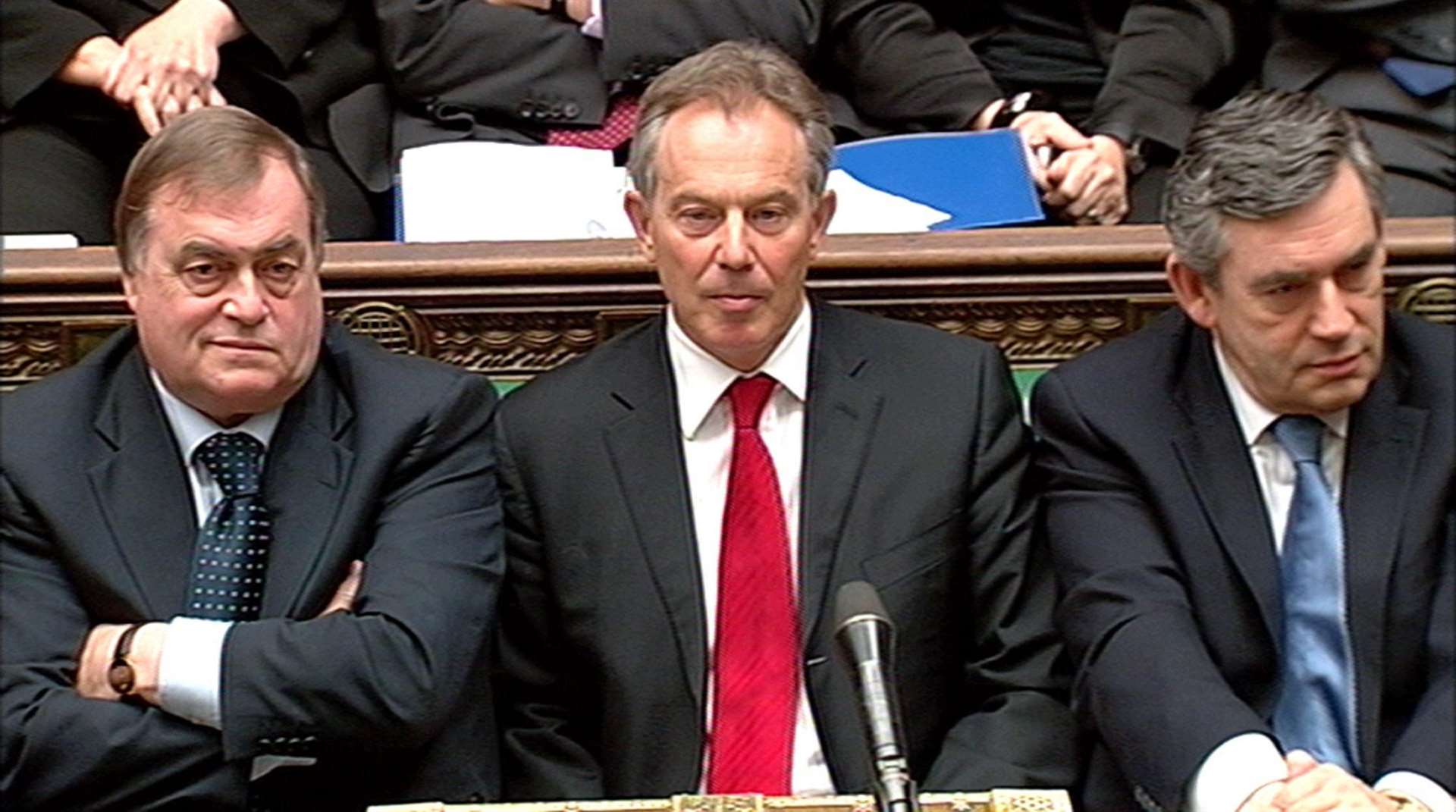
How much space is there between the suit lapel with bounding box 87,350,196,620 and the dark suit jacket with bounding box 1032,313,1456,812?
827mm

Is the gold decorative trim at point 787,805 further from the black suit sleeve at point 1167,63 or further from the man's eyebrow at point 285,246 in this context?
the black suit sleeve at point 1167,63

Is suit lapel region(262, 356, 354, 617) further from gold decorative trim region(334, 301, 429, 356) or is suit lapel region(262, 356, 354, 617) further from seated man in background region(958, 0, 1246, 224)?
seated man in background region(958, 0, 1246, 224)

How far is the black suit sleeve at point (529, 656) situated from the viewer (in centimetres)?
238

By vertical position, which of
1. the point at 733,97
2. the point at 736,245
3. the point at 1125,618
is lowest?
the point at 1125,618

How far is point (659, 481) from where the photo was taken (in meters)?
2.39

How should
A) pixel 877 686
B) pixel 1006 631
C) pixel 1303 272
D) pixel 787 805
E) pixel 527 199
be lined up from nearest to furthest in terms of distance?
pixel 877 686 < pixel 787 805 < pixel 1303 272 < pixel 1006 631 < pixel 527 199

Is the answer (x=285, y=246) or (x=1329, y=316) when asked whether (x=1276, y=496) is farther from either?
(x=285, y=246)

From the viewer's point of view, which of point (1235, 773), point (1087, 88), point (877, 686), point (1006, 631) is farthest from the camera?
point (1087, 88)

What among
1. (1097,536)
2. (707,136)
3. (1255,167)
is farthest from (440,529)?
(1255,167)

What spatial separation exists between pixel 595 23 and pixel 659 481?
0.82 meters

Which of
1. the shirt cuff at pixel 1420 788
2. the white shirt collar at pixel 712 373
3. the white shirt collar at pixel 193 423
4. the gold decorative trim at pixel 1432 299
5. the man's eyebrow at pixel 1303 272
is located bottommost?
the shirt cuff at pixel 1420 788

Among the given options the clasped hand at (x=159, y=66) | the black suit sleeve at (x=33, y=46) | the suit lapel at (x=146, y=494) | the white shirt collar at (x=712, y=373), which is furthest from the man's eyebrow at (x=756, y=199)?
the black suit sleeve at (x=33, y=46)

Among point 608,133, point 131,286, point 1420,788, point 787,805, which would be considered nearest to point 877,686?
point 787,805

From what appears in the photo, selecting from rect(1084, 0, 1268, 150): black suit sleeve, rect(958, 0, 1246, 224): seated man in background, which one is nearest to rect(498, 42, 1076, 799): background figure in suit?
rect(958, 0, 1246, 224): seated man in background
